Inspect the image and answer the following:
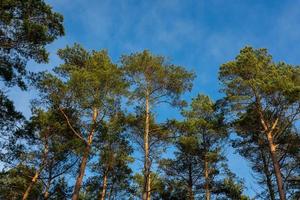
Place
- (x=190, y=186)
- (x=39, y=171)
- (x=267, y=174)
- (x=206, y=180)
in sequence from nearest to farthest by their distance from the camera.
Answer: (x=39, y=171) < (x=267, y=174) < (x=206, y=180) < (x=190, y=186)

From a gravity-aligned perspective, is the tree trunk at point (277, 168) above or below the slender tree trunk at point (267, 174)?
below

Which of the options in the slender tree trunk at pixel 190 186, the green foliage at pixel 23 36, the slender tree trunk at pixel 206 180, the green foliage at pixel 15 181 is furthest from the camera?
the slender tree trunk at pixel 190 186

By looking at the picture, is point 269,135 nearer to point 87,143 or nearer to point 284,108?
point 284,108

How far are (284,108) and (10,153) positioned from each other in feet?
43.3

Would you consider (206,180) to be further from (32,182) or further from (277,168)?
(32,182)

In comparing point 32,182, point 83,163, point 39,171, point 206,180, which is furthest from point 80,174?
point 206,180

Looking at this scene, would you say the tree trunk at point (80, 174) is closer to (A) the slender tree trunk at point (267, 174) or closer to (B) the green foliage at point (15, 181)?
(B) the green foliage at point (15, 181)

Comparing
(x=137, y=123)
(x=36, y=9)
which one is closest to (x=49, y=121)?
(x=137, y=123)

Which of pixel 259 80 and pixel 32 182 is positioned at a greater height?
pixel 259 80

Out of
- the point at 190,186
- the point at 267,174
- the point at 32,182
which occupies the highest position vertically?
the point at 190,186

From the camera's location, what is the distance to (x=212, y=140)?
2411 centimetres

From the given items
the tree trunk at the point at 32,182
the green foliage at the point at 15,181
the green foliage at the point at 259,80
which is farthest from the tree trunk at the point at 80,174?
the green foliage at the point at 259,80

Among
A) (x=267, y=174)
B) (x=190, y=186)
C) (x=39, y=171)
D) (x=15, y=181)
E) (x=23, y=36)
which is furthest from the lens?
(x=190, y=186)

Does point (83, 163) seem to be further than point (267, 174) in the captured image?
No
